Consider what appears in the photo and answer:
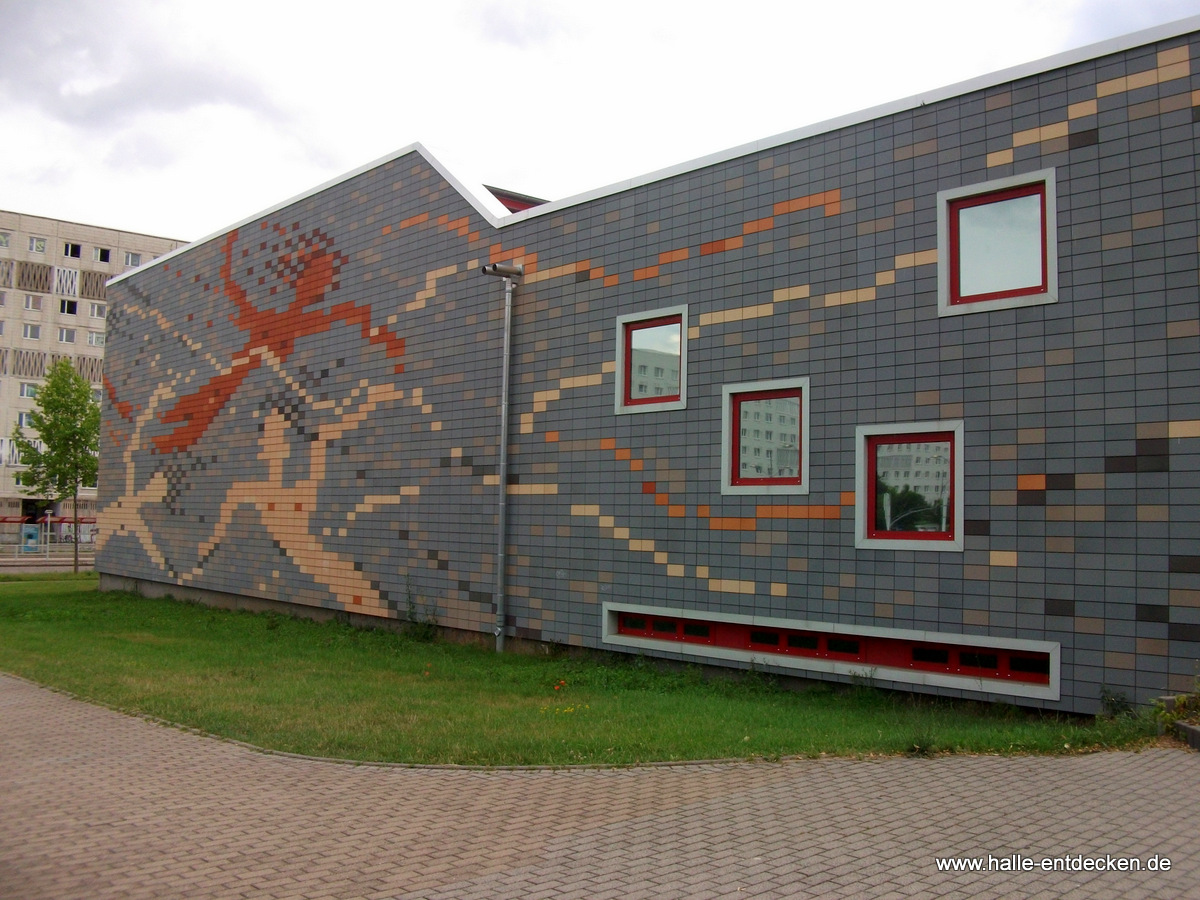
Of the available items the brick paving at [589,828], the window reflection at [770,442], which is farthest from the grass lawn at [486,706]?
the window reflection at [770,442]

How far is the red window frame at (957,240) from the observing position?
10188mm

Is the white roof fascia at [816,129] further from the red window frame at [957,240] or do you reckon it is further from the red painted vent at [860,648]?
the red painted vent at [860,648]

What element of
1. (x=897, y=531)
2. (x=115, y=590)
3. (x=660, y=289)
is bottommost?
(x=115, y=590)

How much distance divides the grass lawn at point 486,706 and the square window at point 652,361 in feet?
12.1

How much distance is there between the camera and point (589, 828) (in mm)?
6434

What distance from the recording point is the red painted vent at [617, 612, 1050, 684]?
10133 mm

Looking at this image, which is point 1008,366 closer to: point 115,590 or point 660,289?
point 660,289

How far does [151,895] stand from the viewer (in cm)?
537

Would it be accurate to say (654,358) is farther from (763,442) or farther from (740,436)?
(763,442)

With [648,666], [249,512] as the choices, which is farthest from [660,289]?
[249,512]

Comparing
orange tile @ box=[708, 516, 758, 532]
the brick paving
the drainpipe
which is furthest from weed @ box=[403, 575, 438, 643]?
the brick paving

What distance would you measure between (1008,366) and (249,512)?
17.5 metres

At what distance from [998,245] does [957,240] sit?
45 centimetres

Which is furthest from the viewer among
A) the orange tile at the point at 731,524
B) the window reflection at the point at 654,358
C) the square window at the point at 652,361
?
the window reflection at the point at 654,358
